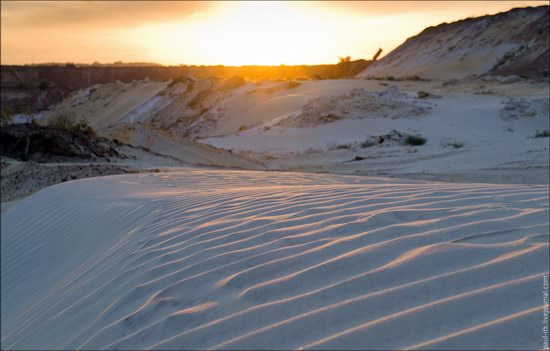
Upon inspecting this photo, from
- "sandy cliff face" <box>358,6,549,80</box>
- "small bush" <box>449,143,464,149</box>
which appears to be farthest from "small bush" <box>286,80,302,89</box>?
"small bush" <box>449,143,464,149</box>

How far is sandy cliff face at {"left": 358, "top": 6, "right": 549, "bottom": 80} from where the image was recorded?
115ft

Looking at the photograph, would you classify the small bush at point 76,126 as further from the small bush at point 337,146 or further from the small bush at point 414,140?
the small bush at point 414,140

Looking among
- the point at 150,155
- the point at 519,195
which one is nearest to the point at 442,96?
the point at 150,155

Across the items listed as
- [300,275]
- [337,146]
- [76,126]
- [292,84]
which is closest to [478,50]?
[292,84]

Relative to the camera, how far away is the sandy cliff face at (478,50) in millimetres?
34969

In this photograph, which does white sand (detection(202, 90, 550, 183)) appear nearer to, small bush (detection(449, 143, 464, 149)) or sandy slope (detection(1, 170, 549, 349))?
small bush (detection(449, 143, 464, 149))

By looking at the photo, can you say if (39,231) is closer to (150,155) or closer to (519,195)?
(519,195)

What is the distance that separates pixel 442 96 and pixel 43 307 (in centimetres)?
2111

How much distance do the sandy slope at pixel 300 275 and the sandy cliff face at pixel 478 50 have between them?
93.9 ft

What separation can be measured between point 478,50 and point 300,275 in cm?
4409

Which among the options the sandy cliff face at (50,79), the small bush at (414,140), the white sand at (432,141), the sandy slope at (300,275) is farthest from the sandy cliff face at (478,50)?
the sandy slope at (300,275)

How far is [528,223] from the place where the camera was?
11.1 ft

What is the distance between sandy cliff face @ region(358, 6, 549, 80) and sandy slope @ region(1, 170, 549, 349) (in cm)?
2861

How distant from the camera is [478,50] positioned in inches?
1677
